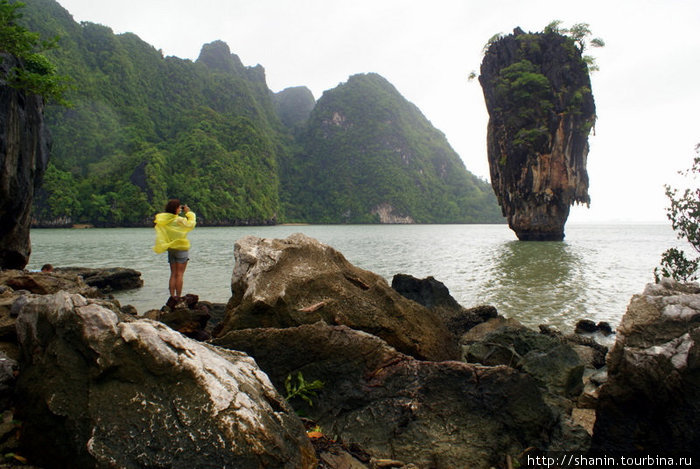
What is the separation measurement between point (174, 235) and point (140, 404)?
5.49 meters

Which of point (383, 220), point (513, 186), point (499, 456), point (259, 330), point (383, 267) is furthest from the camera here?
point (383, 220)

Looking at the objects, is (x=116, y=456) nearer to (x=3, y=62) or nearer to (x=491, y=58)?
(x=3, y=62)

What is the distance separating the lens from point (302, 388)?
3.06m

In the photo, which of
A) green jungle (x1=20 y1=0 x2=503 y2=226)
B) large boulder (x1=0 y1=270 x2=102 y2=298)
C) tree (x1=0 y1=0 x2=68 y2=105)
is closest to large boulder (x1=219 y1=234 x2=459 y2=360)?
large boulder (x1=0 y1=270 x2=102 y2=298)

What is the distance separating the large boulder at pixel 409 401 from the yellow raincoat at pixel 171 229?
423cm

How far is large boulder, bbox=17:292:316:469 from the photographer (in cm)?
185

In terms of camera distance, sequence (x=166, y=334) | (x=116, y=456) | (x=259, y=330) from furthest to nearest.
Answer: (x=259, y=330), (x=166, y=334), (x=116, y=456)

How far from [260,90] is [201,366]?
6744 inches

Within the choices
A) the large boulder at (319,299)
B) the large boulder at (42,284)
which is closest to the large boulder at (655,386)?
the large boulder at (319,299)

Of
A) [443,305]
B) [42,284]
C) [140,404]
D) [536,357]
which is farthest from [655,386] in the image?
[42,284]

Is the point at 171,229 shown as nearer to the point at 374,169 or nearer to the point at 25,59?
the point at 25,59

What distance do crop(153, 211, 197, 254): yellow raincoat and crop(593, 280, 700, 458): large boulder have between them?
6.52 m

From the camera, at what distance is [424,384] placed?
2.97 metres

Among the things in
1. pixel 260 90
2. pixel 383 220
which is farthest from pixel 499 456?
pixel 260 90
